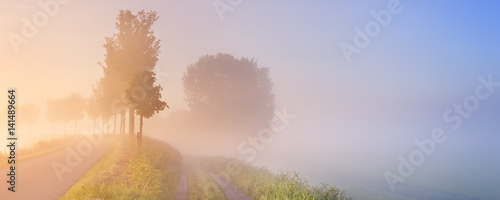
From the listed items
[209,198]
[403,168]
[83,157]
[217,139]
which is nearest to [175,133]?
[217,139]

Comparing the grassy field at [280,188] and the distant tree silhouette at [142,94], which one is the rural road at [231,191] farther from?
the distant tree silhouette at [142,94]

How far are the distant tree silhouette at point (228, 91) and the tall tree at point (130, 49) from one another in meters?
22.5

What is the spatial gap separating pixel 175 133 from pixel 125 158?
77.1 metres

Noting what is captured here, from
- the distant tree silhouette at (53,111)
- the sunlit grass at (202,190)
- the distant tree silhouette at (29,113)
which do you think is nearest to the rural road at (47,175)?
the sunlit grass at (202,190)

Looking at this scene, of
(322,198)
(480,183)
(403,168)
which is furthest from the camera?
(403,168)

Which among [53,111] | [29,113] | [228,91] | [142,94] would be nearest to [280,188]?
[142,94]

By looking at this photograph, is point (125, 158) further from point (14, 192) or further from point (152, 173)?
point (14, 192)

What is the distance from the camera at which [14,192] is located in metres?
13.0

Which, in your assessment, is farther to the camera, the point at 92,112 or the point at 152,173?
the point at 92,112

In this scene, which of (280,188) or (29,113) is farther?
(29,113)

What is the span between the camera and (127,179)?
18.0 metres

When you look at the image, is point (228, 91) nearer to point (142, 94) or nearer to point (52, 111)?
point (142, 94)

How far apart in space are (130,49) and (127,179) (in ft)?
82.5

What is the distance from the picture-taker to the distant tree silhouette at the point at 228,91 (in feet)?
202
